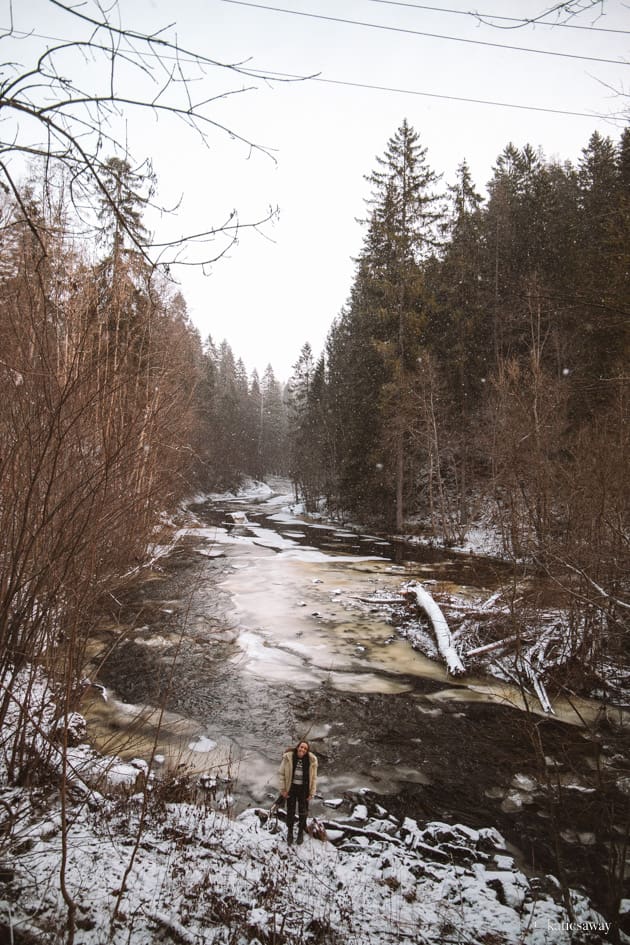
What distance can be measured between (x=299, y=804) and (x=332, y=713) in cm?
290

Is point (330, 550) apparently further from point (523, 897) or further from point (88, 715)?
point (523, 897)

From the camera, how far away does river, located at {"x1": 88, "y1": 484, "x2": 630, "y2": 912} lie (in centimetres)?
517

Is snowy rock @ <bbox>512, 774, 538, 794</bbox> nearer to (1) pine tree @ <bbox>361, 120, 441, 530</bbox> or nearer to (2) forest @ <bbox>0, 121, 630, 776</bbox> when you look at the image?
(2) forest @ <bbox>0, 121, 630, 776</bbox>

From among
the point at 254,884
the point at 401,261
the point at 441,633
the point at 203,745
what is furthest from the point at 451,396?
the point at 254,884

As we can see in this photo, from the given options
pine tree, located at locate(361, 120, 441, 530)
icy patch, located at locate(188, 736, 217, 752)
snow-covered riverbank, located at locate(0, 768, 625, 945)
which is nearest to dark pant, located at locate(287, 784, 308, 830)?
snow-covered riverbank, located at locate(0, 768, 625, 945)

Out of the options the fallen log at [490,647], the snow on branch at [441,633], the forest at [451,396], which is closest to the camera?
the forest at [451,396]

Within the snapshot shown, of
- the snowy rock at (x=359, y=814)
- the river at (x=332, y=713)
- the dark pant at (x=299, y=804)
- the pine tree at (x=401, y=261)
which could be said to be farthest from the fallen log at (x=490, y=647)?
the pine tree at (x=401, y=261)

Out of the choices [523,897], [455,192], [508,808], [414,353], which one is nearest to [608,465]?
[508,808]

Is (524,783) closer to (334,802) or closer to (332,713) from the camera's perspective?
(334,802)

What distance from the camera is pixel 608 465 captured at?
9.11 metres

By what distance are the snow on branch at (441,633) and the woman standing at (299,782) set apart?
16.2 ft

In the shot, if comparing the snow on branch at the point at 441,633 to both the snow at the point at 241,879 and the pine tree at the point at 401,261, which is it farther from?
the pine tree at the point at 401,261

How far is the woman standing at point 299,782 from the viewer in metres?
4.34

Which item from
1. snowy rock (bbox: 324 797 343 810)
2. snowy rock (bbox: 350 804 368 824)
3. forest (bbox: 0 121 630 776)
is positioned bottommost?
snowy rock (bbox: 324 797 343 810)
